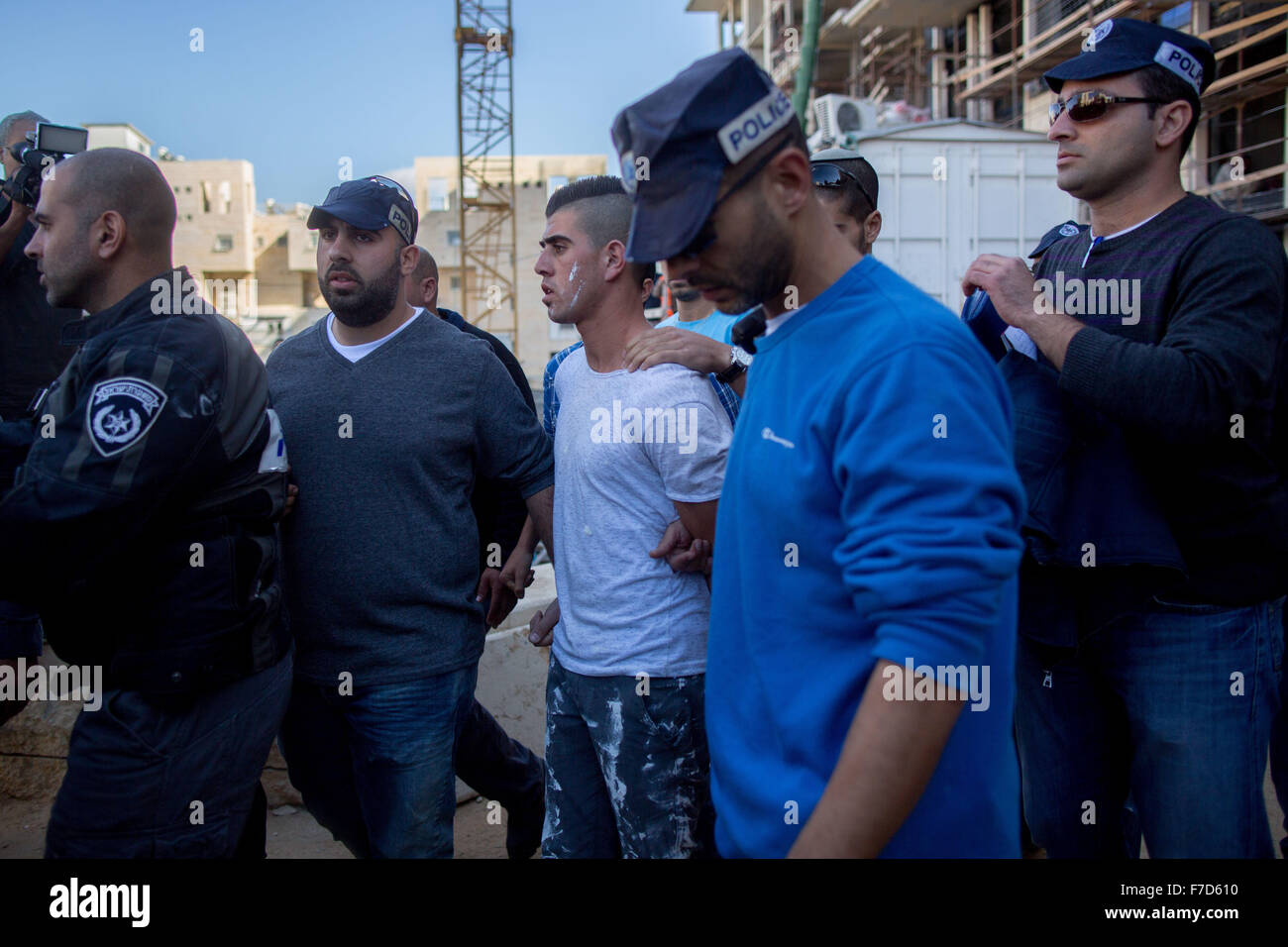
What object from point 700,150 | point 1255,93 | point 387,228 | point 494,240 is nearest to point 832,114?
point 1255,93

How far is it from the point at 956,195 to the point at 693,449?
46.7 ft

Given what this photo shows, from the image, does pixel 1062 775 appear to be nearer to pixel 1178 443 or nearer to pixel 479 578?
pixel 1178 443

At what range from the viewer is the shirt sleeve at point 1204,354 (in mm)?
1942

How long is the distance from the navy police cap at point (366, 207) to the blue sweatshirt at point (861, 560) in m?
1.91

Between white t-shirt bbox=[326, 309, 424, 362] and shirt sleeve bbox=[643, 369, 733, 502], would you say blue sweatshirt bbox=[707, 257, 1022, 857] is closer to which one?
shirt sleeve bbox=[643, 369, 733, 502]

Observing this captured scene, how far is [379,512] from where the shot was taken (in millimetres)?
2869

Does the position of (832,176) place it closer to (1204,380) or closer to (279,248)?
(1204,380)

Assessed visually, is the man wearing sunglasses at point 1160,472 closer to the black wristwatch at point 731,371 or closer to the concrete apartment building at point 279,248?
the black wristwatch at point 731,371

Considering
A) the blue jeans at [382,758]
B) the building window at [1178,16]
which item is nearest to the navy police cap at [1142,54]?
the blue jeans at [382,758]

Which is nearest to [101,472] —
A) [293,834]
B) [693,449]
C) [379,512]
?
[379,512]

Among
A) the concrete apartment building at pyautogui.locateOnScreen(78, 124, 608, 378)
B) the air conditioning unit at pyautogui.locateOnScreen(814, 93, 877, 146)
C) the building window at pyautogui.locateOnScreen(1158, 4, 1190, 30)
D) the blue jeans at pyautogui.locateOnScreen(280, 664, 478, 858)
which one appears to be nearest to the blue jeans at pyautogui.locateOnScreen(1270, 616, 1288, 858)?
the blue jeans at pyautogui.locateOnScreen(280, 664, 478, 858)

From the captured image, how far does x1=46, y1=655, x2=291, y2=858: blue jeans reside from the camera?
2.17 metres

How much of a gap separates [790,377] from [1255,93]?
1921 centimetres

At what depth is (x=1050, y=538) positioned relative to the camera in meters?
2.21
